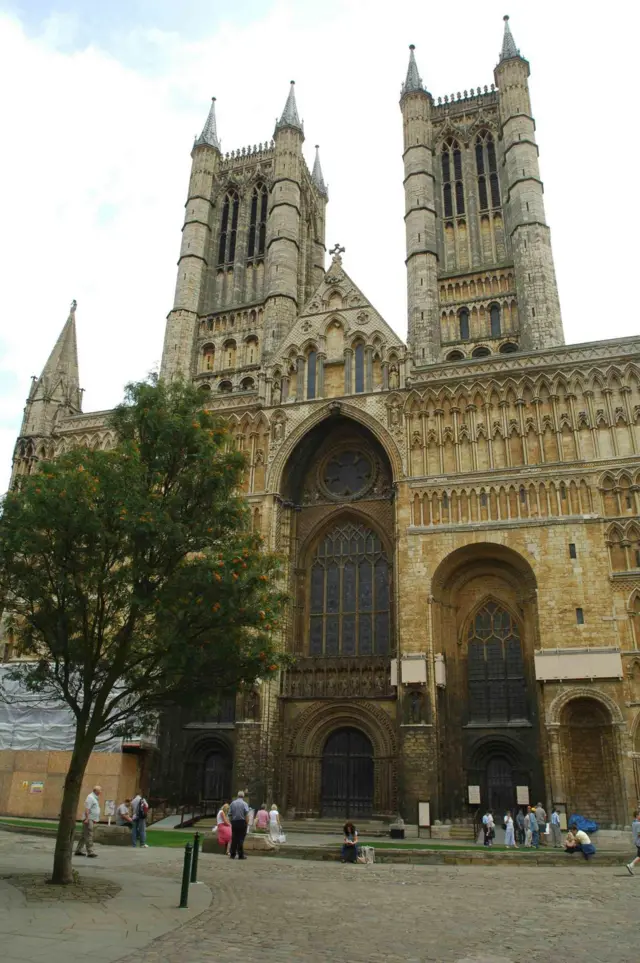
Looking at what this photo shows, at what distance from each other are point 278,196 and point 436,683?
35.2 meters

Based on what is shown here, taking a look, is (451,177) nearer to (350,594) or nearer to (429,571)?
(350,594)

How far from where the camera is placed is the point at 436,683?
2662 cm

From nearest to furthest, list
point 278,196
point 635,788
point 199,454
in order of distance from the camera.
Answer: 1. point 199,454
2. point 635,788
3. point 278,196

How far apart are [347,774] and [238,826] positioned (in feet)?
40.7

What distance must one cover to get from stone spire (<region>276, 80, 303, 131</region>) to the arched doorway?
43.7 meters

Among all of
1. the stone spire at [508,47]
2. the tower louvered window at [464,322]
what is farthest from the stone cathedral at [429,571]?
the stone spire at [508,47]

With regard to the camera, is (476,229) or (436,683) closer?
(436,683)

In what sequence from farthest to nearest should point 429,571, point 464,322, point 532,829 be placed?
point 464,322 < point 429,571 < point 532,829

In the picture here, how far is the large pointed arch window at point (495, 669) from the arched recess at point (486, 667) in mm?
37

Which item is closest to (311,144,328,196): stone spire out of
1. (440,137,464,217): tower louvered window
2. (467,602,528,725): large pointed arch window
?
(440,137,464,217): tower louvered window

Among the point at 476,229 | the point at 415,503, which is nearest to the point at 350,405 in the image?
the point at 415,503

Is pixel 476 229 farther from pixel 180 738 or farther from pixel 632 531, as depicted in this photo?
pixel 180 738

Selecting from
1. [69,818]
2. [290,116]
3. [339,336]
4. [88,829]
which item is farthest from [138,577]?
[290,116]

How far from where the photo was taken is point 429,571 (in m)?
27.9
